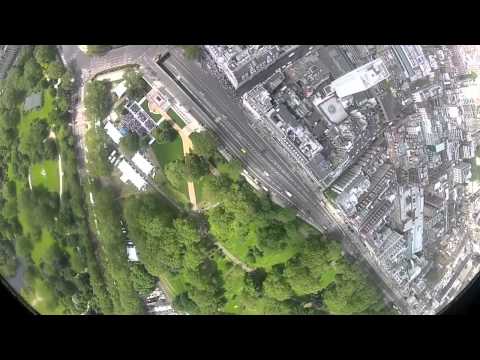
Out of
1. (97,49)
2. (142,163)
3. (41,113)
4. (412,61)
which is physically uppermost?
(97,49)

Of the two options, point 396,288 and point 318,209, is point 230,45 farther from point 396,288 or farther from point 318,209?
point 396,288

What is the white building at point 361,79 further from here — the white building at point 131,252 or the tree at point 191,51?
the white building at point 131,252

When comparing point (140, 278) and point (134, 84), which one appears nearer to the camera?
point (134, 84)

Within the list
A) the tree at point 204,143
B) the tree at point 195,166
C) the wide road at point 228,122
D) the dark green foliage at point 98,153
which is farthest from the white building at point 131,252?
the wide road at point 228,122

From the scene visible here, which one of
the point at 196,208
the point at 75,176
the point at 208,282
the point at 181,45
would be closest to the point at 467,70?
the point at 181,45

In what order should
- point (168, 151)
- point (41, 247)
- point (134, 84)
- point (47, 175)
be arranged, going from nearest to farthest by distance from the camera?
point (134, 84), point (168, 151), point (47, 175), point (41, 247)

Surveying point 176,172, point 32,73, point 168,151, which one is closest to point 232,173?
point 176,172

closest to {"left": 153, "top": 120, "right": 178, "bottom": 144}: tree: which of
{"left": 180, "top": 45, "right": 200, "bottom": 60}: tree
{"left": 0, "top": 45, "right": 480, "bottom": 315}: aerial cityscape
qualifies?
{"left": 0, "top": 45, "right": 480, "bottom": 315}: aerial cityscape

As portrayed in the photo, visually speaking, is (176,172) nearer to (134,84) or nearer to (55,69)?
(134,84)
